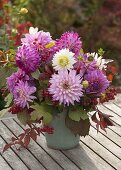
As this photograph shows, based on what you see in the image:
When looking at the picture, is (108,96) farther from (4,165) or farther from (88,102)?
(4,165)

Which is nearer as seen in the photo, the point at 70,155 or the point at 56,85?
the point at 56,85

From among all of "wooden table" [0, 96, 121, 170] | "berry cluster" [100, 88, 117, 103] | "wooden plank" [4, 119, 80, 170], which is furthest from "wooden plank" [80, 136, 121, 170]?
"berry cluster" [100, 88, 117, 103]

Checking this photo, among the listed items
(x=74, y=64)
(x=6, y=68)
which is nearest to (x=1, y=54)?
(x=6, y=68)

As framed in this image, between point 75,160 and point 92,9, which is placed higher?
point 92,9

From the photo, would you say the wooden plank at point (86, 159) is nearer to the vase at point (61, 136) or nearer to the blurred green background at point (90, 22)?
the vase at point (61, 136)

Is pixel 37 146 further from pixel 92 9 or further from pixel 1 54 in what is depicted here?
pixel 92 9

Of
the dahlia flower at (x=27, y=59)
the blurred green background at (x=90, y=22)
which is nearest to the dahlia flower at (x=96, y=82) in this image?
the dahlia flower at (x=27, y=59)

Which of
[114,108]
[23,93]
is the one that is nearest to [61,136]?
[23,93]
